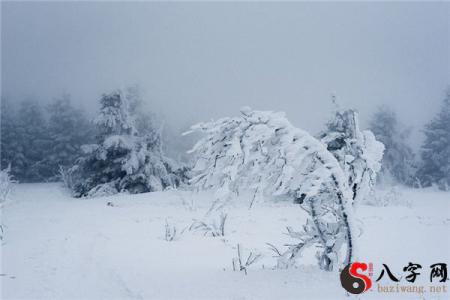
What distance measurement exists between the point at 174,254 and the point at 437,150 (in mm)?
32392

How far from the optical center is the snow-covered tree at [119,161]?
2477 cm

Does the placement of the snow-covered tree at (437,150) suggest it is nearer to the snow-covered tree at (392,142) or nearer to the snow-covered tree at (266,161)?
the snow-covered tree at (392,142)

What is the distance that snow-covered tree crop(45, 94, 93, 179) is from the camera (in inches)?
1527

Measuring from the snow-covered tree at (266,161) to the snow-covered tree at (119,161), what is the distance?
1940 centimetres

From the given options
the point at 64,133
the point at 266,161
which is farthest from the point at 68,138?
the point at 266,161

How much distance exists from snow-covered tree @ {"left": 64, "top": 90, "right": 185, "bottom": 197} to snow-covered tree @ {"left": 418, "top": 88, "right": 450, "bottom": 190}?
23.6 metres

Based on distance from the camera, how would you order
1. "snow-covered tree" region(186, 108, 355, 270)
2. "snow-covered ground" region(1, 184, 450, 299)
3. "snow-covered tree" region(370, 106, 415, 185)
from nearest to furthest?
"snow-covered tree" region(186, 108, 355, 270)
"snow-covered ground" region(1, 184, 450, 299)
"snow-covered tree" region(370, 106, 415, 185)

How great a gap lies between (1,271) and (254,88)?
103486 mm

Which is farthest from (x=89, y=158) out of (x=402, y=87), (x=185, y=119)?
(x=402, y=87)

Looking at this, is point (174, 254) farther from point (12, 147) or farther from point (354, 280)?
point (12, 147)

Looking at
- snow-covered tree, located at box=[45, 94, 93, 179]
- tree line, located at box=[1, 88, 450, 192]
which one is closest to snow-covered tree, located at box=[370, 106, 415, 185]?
tree line, located at box=[1, 88, 450, 192]

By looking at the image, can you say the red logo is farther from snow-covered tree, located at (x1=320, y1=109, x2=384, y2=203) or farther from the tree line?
the tree line

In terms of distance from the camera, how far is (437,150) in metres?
33.2

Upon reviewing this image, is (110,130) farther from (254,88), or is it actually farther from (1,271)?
(254,88)
